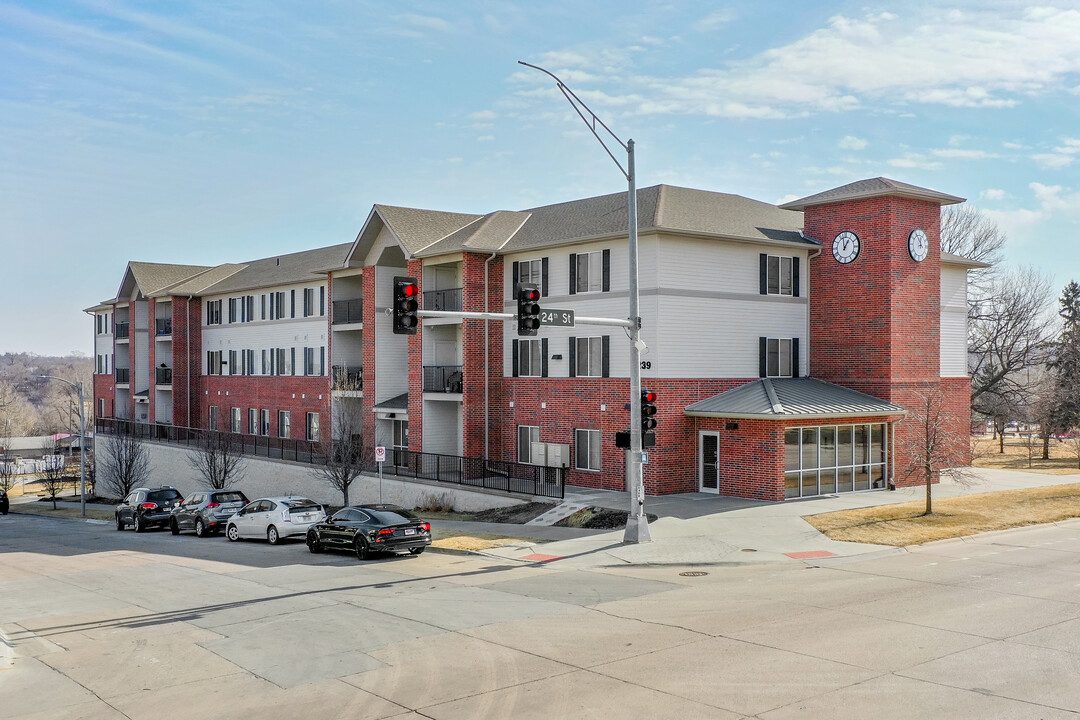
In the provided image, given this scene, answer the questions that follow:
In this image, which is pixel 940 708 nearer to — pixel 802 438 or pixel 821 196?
pixel 802 438

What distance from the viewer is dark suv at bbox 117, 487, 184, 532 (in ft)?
117

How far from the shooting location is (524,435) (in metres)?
36.1

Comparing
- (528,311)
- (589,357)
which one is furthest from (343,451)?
(528,311)

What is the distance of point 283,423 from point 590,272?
26833 millimetres

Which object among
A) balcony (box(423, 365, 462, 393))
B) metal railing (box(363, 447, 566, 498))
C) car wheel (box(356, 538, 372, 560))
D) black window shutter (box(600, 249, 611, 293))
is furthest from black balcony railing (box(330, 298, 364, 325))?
car wheel (box(356, 538, 372, 560))

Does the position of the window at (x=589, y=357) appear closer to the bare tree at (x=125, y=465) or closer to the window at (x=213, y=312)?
the bare tree at (x=125, y=465)

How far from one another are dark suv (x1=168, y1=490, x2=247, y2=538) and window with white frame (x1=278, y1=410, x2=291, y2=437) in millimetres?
18159

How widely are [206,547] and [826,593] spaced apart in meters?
19.7

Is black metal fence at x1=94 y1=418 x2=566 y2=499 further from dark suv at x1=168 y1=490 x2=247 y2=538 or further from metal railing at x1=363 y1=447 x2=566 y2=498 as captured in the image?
dark suv at x1=168 y1=490 x2=247 y2=538

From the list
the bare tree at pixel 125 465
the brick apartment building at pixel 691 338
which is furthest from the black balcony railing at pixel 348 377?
the bare tree at pixel 125 465

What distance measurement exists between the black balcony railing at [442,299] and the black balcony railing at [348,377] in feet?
23.9

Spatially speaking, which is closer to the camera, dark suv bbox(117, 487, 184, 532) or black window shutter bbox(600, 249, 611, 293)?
black window shutter bbox(600, 249, 611, 293)

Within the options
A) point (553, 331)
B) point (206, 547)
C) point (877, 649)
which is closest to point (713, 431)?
point (553, 331)

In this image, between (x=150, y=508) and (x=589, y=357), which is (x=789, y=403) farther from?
(x=150, y=508)
